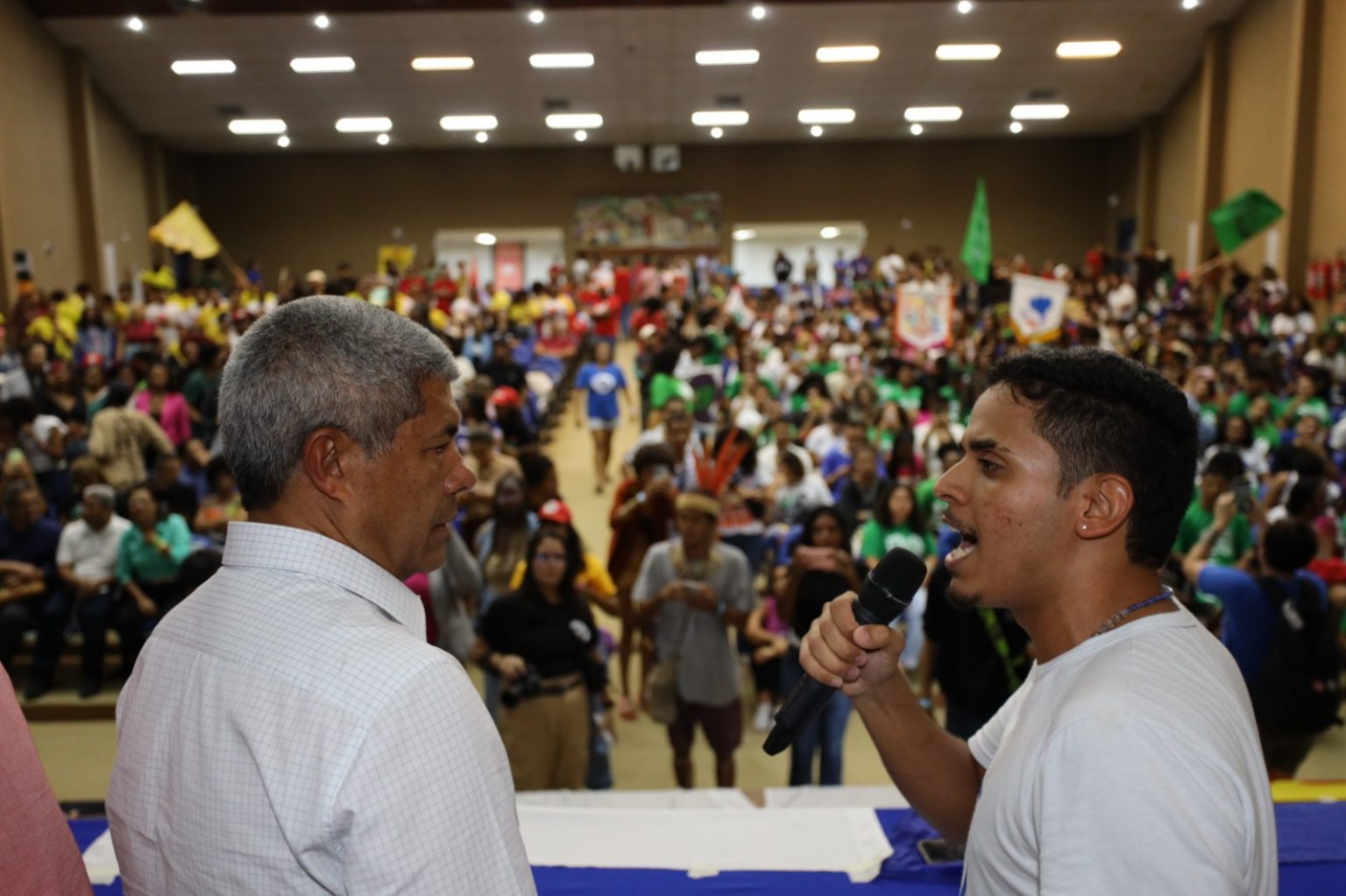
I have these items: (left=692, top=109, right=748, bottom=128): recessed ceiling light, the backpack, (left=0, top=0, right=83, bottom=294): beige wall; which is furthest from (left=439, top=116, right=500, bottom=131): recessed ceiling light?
the backpack

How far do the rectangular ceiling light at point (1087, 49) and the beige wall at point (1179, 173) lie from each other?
208 cm

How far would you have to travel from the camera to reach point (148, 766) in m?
1.29

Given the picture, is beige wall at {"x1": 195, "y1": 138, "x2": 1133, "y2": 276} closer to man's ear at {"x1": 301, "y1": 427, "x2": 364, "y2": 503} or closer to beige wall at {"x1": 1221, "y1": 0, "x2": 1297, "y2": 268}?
beige wall at {"x1": 1221, "y1": 0, "x2": 1297, "y2": 268}

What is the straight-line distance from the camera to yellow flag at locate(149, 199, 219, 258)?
15398 millimetres

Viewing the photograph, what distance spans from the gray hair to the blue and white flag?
A: 9736 millimetres

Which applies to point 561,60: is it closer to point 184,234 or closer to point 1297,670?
point 184,234

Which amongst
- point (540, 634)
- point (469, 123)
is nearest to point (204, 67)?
point (469, 123)

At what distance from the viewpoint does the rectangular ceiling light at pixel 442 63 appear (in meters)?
18.8

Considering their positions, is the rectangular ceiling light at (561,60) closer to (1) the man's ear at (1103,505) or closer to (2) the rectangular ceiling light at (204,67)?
(2) the rectangular ceiling light at (204,67)

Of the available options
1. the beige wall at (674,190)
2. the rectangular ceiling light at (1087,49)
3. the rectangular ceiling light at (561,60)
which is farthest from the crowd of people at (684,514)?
the beige wall at (674,190)

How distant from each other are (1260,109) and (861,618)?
18451 mm

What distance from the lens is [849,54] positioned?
18.7 meters

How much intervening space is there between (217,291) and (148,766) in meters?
18.1

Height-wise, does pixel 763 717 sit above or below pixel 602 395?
below
